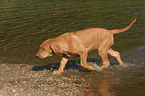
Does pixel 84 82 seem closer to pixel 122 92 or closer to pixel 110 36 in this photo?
pixel 122 92

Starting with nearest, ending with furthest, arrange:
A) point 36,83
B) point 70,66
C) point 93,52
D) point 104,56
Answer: point 36,83 < point 104,56 < point 70,66 < point 93,52

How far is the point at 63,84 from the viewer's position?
18.3ft

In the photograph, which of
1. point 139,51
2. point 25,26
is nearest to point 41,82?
point 139,51

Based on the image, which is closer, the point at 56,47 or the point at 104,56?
the point at 56,47

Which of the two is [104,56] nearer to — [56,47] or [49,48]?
[56,47]

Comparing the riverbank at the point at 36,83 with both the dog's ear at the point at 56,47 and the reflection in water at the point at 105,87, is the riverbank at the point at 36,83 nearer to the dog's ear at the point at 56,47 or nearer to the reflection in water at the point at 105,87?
the reflection in water at the point at 105,87

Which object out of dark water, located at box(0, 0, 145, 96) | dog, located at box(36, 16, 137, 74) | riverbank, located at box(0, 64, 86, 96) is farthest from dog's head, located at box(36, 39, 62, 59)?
dark water, located at box(0, 0, 145, 96)

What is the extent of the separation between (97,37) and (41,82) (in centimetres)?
208

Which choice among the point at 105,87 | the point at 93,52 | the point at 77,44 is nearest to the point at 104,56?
the point at 77,44

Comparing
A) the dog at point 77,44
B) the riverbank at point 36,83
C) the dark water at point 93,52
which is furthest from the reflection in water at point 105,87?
the dog at point 77,44

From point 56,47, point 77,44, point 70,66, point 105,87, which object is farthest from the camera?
point 70,66

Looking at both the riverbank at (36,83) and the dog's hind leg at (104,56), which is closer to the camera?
the riverbank at (36,83)

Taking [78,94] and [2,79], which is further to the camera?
[2,79]

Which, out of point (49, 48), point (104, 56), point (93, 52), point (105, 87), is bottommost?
point (93, 52)
